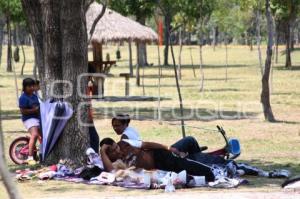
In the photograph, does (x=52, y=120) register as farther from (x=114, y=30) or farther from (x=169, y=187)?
(x=114, y=30)

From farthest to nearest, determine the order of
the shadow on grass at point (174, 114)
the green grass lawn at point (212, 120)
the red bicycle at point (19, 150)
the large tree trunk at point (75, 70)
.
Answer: the shadow on grass at point (174, 114), the red bicycle at point (19, 150), the large tree trunk at point (75, 70), the green grass lawn at point (212, 120)

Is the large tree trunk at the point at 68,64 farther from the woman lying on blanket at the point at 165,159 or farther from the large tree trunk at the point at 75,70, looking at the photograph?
the woman lying on blanket at the point at 165,159

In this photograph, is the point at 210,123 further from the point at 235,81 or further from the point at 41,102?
the point at 235,81

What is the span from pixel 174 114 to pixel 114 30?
9077mm

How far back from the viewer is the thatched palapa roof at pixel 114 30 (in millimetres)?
27344

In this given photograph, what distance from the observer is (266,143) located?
13.7 m


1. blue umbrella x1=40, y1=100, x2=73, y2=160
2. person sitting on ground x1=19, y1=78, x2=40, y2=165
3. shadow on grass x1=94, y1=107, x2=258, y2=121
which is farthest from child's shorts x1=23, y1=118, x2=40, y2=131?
shadow on grass x1=94, y1=107, x2=258, y2=121

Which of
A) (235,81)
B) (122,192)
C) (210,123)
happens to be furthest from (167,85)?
(122,192)

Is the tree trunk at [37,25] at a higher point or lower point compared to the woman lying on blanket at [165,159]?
higher

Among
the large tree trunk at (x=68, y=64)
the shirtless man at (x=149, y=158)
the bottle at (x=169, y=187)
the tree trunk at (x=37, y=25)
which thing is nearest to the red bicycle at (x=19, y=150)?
the large tree trunk at (x=68, y=64)

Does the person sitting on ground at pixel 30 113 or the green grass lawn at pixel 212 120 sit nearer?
the green grass lawn at pixel 212 120

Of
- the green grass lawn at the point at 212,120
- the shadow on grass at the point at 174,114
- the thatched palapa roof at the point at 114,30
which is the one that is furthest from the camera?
the thatched palapa roof at the point at 114,30

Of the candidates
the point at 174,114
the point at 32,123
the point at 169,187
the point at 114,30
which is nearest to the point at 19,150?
the point at 32,123

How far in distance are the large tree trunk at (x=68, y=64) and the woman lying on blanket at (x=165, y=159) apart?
36.7 inches
